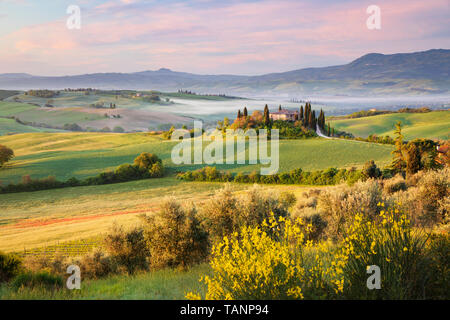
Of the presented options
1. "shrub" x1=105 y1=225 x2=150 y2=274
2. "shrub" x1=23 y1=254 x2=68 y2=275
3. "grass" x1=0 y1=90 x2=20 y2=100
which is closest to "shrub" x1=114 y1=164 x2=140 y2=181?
"shrub" x1=23 y1=254 x2=68 y2=275

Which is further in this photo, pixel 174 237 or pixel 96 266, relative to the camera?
pixel 96 266

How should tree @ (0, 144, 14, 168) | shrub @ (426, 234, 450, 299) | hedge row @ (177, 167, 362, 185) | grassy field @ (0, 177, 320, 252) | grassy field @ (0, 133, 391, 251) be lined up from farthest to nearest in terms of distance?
tree @ (0, 144, 14, 168)
hedge row @ (177, 167, 362, 185)
grassy field @ (0, 133, 391, 251)
grassy field @ (0, 177, 320, 252)
shrub @ (426, 234, 450, 299)

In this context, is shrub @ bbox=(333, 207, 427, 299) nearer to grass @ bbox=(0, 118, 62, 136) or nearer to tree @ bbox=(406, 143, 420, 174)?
tree @ bbox=(406, 143, 420, 174)

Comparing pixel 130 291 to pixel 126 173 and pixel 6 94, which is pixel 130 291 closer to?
pixel 126 173

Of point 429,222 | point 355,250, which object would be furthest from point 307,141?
point 355,250

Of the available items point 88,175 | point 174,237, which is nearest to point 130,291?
point 174,237

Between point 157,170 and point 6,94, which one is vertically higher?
point 6,94

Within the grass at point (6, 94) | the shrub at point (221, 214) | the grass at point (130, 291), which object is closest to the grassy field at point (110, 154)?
the shrub at point (221, 214)

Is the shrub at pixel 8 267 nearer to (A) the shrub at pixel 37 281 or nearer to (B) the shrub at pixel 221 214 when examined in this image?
(A) the shrub at pixel 37 281
